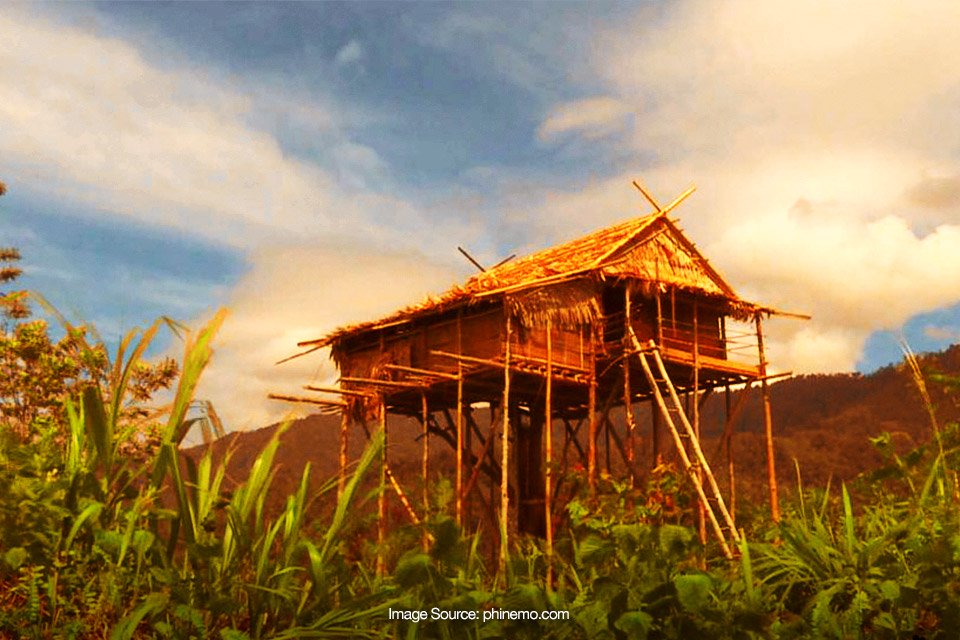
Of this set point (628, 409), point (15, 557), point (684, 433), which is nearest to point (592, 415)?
point (628, 409)

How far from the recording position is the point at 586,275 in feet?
64.4

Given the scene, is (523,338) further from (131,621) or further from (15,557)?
(131,621)

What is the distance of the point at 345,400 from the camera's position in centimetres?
2205

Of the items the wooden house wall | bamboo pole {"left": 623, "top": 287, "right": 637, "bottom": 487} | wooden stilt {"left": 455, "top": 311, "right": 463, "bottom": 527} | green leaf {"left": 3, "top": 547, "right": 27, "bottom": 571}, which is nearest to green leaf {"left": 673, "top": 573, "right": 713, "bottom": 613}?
green leaf {"left": 3, "top": 547, "right": 27, "bottom": 571}

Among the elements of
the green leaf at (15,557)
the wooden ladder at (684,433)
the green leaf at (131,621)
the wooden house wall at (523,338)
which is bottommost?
the green leaf at (131,621)

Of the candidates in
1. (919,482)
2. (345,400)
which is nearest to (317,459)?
(345,400)

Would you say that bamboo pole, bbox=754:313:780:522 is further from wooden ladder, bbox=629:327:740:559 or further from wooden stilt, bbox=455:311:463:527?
wooden stilt, bbox=455:311:463:527

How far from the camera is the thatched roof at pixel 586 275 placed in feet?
64.3

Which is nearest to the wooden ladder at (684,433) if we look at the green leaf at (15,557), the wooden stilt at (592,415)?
the wooden stilt at (592,415)

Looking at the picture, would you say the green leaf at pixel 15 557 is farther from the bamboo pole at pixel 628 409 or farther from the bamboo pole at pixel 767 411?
the bamboo pole at pixel 767 411

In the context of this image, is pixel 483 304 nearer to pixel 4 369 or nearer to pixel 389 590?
pixel 4 369

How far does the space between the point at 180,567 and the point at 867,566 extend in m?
2.88

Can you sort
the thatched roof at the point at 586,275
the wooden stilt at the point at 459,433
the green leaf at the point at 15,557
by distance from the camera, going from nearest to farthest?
1. the green leaf at the point at 15,557
2. the wooden stilt at the point at 459,433
3. the thatched roof at the point at 586,275

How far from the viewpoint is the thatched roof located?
772 inches
